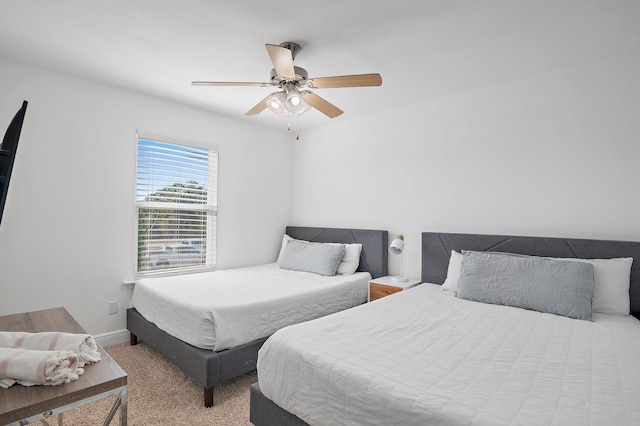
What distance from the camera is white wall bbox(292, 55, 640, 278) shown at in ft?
7.87

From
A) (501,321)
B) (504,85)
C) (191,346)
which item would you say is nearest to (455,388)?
(501,321)

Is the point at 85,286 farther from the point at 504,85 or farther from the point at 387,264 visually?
the point at 504,85

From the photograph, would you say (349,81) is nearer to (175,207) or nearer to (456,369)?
(456,369)

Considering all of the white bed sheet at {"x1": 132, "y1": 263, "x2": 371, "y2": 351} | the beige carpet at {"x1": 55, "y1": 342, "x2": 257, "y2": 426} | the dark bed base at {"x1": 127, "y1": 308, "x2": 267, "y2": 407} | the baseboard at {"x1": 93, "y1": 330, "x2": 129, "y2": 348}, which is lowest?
the beige carpet at {"x1": 55, "y1": 342, "x2": 257, "y2": 426}

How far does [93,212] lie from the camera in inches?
115

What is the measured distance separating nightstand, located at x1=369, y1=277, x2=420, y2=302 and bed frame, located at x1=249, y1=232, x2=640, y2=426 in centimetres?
20

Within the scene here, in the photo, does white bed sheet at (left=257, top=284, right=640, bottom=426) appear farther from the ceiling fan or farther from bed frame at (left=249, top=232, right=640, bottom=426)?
the ceiling fan

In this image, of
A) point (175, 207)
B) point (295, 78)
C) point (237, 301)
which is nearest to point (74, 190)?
point (175, 207)

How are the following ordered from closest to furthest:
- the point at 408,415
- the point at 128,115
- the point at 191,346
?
1. the point at 408,415
2. the point at 191,346
3. the point at 128,115

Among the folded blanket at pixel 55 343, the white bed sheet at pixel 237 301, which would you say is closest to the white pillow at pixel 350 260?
the white bed sheet at pixel 237 301

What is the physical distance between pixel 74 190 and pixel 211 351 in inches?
76.1

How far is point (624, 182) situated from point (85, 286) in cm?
445

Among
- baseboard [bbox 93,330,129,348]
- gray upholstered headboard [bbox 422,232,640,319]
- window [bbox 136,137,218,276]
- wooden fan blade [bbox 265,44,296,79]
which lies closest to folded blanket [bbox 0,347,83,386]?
wooden fan blade [bbox 265,44,296,79]

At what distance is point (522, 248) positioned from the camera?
267 cm
